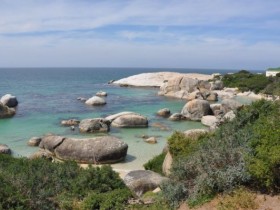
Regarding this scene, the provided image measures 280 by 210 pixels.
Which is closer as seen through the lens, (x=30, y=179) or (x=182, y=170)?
(x=30, y=179)

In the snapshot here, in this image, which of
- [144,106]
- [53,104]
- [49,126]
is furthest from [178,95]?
[49,126]

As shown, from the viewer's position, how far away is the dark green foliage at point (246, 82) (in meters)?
69.0

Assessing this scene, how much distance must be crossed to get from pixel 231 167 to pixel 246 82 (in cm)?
6450

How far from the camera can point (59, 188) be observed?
1323 centimetres

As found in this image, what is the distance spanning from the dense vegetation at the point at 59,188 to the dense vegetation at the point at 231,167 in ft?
6.55

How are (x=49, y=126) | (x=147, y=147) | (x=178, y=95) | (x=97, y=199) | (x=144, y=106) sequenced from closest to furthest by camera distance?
Result: (x=97, y=199) < (x=147, y=147) < (x=49, y=126) < (x=144, y=106) < (x=178, y=95)

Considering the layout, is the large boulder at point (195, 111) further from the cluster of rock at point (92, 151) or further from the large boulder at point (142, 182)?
the large boulder at point (142, 182)

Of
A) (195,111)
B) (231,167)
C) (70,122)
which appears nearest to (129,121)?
(70,122)

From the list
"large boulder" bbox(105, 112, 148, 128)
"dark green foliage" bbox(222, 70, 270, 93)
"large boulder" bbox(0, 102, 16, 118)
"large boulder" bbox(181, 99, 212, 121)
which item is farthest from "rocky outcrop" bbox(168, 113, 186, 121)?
"dark green foliage" bbox(222, 70, 270, 93)

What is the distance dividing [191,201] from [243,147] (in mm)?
2516

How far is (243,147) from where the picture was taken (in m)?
12.5

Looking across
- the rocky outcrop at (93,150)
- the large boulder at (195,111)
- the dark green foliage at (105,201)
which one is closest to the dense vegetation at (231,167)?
the dark green foliage at (105,201)

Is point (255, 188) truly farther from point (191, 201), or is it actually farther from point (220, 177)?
point (191, 201)

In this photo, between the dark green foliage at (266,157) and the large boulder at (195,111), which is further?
the large boulder at (195,111)
